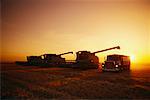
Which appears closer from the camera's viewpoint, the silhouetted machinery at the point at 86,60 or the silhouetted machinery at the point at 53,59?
the silhouetted machinery at the point at 86,60

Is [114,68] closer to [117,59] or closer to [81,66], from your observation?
[117,59]

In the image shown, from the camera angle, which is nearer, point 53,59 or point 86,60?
point 86,60

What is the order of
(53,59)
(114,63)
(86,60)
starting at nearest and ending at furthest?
(114,63) → (86,60) → (53,59)

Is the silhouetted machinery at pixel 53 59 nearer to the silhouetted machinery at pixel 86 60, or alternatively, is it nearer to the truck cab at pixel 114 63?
the silhouetted machinery at pixel 86 60

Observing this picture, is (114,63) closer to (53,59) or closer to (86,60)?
(86,60)

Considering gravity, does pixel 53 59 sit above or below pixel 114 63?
above

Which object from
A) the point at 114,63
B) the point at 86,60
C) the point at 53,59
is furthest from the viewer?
the point at 53,59

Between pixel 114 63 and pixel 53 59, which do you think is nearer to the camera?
pixel 114 63

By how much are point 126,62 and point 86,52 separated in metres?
7.03

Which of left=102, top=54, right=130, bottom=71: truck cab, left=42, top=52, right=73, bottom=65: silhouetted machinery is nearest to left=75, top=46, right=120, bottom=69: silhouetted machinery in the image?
left=102, top=54, right=130, bottom=71: truck cab

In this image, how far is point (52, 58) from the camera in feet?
153

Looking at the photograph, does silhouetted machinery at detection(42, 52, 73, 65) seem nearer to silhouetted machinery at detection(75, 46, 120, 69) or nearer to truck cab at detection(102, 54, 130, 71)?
silhouetted machinery at detection(75, 46, 120, 69)

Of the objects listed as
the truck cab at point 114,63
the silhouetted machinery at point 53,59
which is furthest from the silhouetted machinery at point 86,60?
the silhouetted machinery at point 53,59

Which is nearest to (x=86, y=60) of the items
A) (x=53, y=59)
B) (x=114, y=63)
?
(x=114, y=63)
